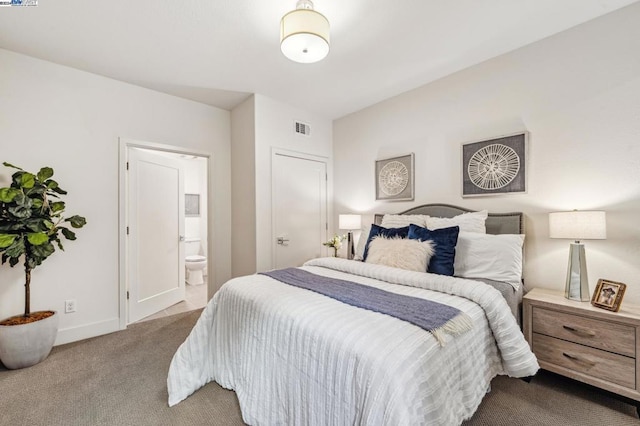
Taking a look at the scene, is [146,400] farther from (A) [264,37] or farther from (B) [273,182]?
(A) [264,37]

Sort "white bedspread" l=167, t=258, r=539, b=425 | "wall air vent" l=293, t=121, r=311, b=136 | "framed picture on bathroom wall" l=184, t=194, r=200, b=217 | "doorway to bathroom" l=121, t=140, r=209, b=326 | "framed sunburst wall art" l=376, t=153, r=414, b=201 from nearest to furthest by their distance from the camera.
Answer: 1. "white bedspread" l=167, t=258, r=539, b=425
2. "doorway to bathroom" l=121, t=140, r=209, b=326
3. "framed sunburst wall art" l=376, t=153, r=414, b=201
4. "wall air vent" l=293, t=121, r=311, b=136
5. "framed picture on bathroom wall" l=184, t=194, r=200, b=217

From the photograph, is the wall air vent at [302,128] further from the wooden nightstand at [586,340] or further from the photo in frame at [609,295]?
the photo in frame at [609,295]

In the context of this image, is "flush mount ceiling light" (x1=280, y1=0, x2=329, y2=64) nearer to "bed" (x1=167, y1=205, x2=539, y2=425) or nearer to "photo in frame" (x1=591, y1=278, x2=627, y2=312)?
"bed" (x1=167, y1=205, x2=539, y2=425)

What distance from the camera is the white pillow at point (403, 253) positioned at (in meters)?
2.14

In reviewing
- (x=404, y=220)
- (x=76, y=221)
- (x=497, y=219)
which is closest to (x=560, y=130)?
(x=497, y=219)

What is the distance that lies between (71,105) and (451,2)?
3.43 metres

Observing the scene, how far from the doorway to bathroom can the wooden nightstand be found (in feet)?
11.9

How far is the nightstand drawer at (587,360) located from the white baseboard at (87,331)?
12.5ft

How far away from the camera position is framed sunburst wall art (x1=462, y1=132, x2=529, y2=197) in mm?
2375

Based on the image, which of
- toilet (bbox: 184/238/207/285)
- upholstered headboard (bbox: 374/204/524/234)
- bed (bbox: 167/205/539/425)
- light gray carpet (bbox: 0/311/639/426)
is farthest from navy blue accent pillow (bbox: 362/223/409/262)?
toilet (bbox: 184/238/207/285)

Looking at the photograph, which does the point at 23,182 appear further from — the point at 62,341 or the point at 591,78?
the point at 591,78

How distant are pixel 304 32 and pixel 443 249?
1.82 m

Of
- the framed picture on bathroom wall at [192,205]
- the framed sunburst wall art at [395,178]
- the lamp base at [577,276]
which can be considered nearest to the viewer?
the lamp base at [577,276]

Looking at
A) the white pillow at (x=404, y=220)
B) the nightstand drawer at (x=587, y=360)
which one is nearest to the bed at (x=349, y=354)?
the nightstand drawer at (x=587, y=360)
